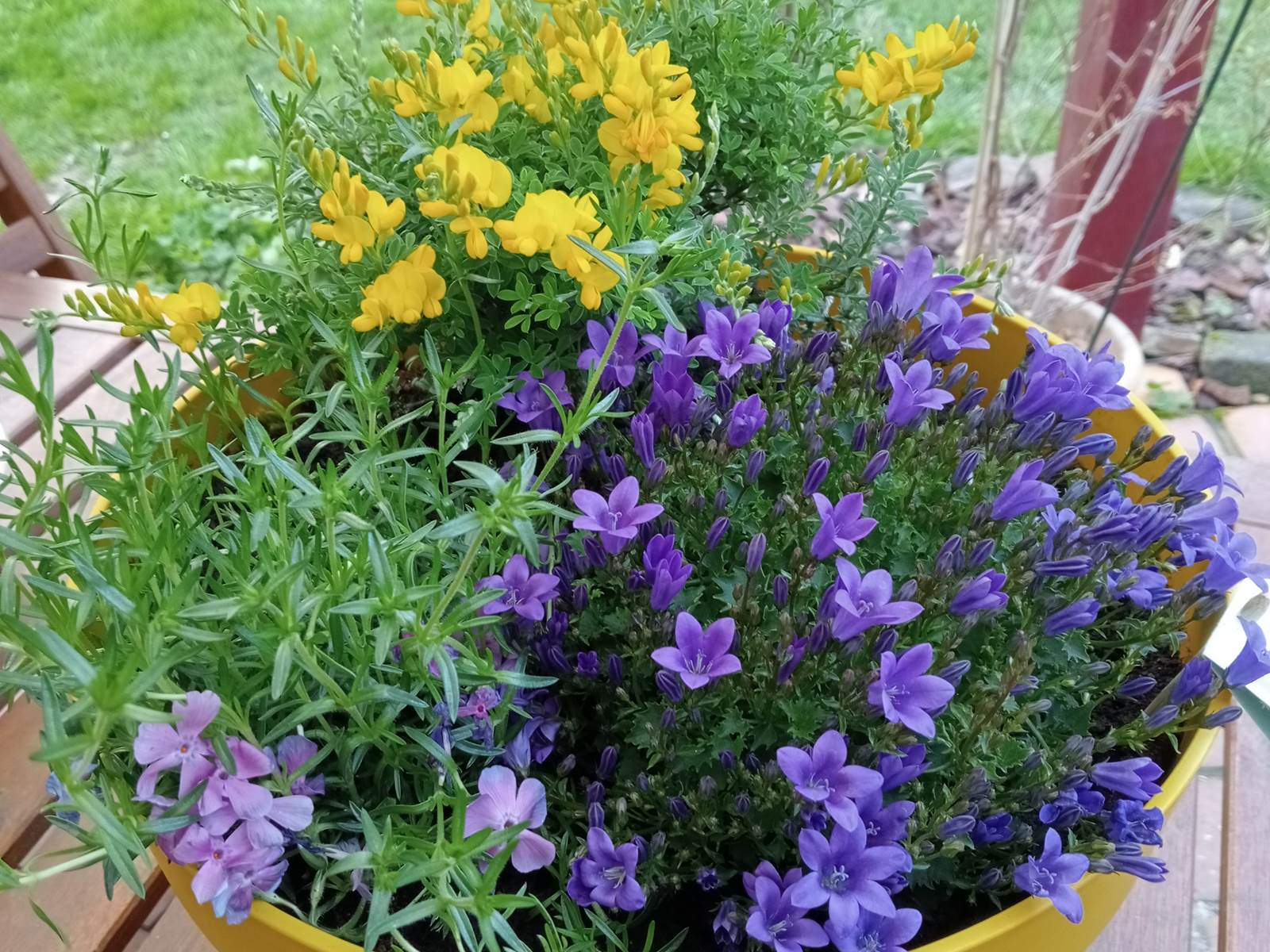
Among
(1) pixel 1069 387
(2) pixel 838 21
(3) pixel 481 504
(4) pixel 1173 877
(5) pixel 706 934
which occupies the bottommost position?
(4) pixel 1173 877

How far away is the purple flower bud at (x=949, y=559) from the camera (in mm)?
628

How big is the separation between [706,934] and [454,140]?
58 cm

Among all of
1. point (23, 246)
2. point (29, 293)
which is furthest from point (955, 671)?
point (23, 246)

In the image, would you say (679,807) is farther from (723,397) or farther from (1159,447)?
(1159,447)

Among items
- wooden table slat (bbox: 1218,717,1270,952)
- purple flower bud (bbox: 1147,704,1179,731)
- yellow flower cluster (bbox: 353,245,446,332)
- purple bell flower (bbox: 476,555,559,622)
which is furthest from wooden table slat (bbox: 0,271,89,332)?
wooden table slat (bbox: 1218,717,1270,952)

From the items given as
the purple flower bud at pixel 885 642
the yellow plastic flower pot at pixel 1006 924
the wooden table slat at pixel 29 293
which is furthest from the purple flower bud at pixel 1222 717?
the wooden table slat at pixel 29 293

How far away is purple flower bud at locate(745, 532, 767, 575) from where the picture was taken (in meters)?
0.62

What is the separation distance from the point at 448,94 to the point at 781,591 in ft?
1.34

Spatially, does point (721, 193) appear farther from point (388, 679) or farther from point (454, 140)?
point (388, 679)

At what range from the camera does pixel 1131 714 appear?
76 centimetres

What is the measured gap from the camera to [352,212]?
2.18 ft

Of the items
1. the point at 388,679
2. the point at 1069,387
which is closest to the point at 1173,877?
the point at 1069,387

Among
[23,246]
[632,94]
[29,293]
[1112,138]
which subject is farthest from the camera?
[1112,138]

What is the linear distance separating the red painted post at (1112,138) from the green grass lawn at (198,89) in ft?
0.74
